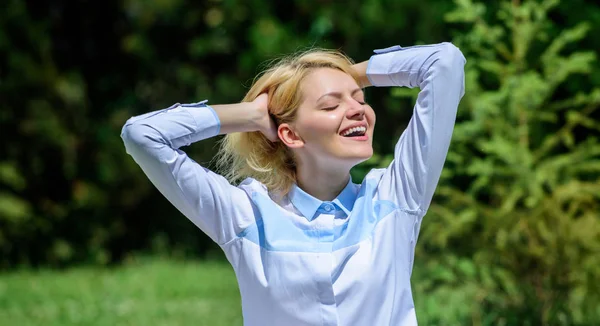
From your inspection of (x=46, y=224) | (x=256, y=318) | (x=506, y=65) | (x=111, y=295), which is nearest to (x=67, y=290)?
(x=111, y=295)

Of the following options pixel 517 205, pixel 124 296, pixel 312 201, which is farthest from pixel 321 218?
pixel 124 296

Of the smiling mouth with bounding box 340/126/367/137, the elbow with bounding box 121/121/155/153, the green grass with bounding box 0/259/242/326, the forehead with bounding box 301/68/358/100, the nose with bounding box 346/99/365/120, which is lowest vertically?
the green grass with bounding box 0/259/242/326

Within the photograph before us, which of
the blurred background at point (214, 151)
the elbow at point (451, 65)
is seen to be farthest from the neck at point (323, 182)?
the blurred background at point (214, 151)

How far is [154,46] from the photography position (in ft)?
40.6

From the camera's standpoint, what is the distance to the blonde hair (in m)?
2.50

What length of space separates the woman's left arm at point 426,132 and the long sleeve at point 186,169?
0.39 meters

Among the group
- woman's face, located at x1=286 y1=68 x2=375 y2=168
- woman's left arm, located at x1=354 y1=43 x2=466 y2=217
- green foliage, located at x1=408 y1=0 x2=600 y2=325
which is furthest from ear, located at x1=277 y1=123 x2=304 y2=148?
green foliage, located at x1=408 y1=0 x2=600 y2=325

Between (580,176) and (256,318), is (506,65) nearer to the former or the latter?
(580,176)

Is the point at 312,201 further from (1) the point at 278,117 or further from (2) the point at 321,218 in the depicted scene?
(1) the point at 278,117

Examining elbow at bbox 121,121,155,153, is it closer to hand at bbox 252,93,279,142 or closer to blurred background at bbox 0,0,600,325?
hand at bbox 252,93,279,142

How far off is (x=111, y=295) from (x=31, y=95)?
381cm

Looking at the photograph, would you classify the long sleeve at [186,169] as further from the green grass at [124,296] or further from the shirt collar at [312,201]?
the green grass at [124,296]

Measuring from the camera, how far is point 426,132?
2.38m

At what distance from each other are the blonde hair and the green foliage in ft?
8.31
